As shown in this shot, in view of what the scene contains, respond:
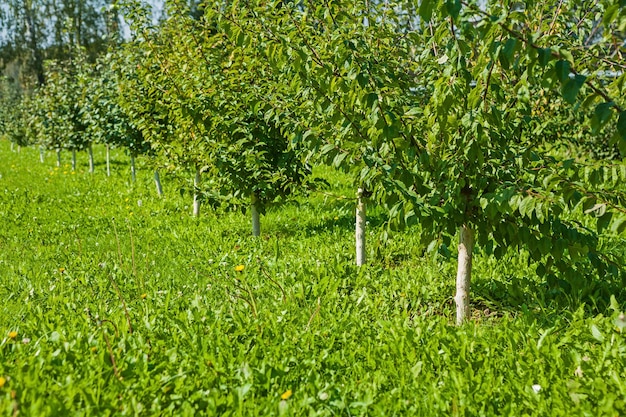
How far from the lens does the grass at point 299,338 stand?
252cm

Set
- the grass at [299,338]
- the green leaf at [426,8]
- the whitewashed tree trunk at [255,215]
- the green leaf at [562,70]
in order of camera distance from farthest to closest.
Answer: the whitewashed tree trunk at [255,215] → the grass at [299,338] → the green leaf at [426,8] → the green leaf at [562,70]

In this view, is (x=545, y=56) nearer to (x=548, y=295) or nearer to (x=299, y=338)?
(x=299, y=338)

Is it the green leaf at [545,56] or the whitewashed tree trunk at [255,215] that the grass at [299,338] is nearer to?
the whitewashed tree trunk at [255,215]

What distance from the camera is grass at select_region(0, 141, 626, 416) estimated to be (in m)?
2.52

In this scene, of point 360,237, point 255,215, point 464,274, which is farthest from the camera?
point 255,215

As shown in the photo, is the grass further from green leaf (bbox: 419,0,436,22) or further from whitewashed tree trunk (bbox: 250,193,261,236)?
green leaf (bbox: 419,0,436,22)

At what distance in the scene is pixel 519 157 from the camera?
3422 millimetres

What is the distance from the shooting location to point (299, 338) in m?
3.27

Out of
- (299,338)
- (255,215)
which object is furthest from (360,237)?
(299,338)

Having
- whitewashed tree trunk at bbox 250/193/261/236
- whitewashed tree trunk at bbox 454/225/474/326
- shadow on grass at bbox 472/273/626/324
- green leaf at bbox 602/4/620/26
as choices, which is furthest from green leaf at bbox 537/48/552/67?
whitewashed tree trunk at bbox 250/193/261/236

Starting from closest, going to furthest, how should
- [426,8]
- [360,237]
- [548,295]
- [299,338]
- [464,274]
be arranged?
[426,8] < [299,338] < [464,274] < [548,295] < [360,237]

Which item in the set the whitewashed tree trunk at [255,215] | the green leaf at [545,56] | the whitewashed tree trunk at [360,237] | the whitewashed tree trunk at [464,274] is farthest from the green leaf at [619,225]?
the whitewashed tree trunk at [255,215]

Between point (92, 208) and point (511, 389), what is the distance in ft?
26.2

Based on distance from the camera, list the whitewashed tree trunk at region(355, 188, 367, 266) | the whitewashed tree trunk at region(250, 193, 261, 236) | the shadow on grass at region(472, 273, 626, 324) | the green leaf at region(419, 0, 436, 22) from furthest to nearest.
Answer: the whitewashed tree trunk at region(250, 193, 261, 236) < the whitewashed tree trunk at region(355, 188, 367, 266) < the shadow on grass at region(472, 273, 626, 324) < the green leaf at region(419, 0, 436, 22)
